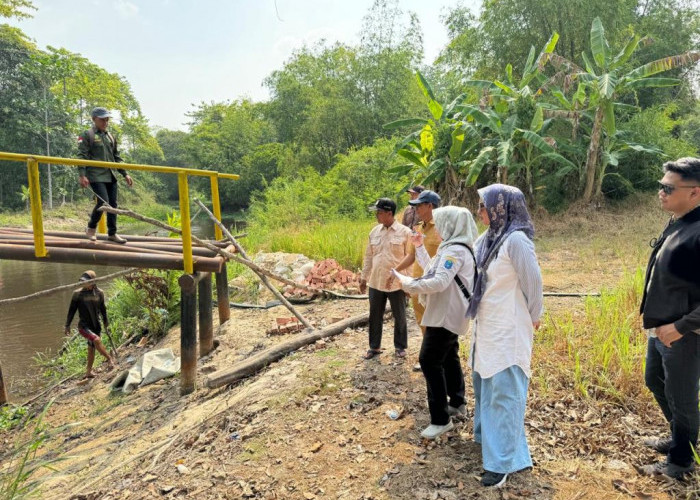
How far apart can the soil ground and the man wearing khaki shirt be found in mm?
224

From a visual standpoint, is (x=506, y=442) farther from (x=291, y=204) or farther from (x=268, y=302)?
(x=291, y=204)

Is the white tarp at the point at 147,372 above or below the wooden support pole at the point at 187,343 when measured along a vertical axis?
below

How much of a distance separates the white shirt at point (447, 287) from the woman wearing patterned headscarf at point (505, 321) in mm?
283

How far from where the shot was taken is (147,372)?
18.9 feet

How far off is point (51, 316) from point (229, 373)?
743cm

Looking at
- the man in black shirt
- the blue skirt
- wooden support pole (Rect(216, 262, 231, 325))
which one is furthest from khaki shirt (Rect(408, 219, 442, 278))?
the man in black shirt

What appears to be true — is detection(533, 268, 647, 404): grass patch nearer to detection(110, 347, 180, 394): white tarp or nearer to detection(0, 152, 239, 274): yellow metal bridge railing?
detection(0, 152, 239, 274): yellow metal bridge railing

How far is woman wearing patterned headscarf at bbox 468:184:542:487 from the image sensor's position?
2.36 m

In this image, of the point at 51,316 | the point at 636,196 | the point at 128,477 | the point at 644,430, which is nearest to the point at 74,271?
the point at 51,316

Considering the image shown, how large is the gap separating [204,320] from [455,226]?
4.46 metres

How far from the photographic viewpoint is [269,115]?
3250 centimetres

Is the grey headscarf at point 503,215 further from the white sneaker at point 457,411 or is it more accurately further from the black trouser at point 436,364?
the white sneaker at point 457,411

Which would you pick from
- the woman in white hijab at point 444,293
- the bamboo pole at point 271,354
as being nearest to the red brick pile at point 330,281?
the bamboo pole at point 271,354

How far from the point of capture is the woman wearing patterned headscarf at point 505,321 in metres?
2.36
